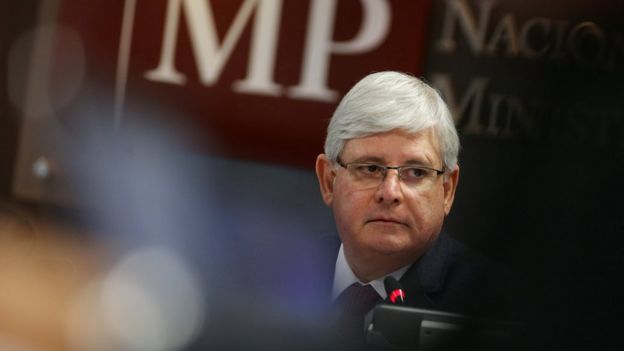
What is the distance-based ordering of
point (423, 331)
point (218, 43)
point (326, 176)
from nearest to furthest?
point (423, 331)
point (326, 176)
point (218, 43)

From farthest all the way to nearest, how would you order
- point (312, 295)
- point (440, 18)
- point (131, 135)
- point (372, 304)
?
point (131, 135) < point (440, 18) < point (312, 295) < point (372, 304)

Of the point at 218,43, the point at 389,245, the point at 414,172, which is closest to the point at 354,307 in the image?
the point at 389,245

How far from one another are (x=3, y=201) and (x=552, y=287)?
1236mm

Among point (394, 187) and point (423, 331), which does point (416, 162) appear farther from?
point (423, 331)

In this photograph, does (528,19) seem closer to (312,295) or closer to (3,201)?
(312,295)

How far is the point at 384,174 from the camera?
50.6 inches

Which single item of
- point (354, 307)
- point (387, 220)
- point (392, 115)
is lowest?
point (354, 307)

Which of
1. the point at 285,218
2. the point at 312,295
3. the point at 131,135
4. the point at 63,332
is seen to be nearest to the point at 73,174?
the point at 131,135

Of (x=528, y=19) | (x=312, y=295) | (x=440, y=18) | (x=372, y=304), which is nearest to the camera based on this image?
(x=372, y=304)

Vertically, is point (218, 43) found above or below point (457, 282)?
above

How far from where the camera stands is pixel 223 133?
1.92 metres

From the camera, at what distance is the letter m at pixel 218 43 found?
187 cm

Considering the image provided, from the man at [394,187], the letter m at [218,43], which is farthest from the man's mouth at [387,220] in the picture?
the letter m at [218,43]

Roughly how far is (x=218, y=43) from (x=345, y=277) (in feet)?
2.31
